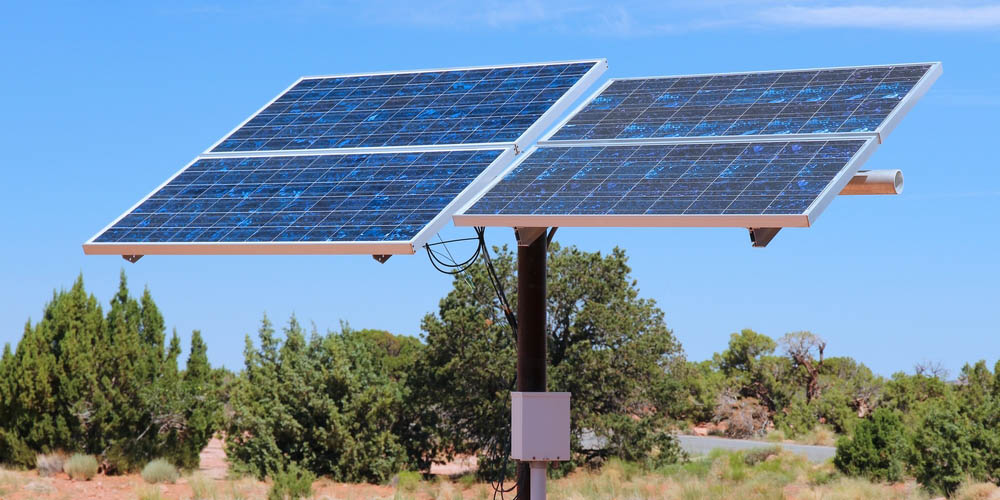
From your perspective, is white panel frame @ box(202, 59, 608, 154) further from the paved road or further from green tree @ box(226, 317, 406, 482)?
the paved road

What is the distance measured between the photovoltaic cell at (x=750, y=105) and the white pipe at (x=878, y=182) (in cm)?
45

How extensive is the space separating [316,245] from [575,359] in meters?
16.7

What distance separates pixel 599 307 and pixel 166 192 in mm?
15396

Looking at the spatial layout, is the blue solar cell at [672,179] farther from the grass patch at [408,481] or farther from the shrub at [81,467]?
the shrub at [81,467]

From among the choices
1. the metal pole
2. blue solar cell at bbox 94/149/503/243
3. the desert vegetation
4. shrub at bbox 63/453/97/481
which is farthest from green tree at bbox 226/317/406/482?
the metal pole

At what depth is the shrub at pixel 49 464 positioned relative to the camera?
949 inches

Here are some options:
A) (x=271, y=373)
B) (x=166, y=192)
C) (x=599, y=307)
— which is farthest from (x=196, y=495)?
(x=166, y=192)

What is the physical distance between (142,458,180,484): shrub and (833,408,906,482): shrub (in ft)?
46.4

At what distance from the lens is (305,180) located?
1014 centimetres

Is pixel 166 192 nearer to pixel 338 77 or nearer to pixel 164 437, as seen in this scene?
pixel 338 77

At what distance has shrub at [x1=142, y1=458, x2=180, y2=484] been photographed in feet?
77.6

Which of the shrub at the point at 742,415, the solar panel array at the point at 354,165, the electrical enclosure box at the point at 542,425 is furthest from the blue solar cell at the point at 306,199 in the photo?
the shrub at the point at 742,415

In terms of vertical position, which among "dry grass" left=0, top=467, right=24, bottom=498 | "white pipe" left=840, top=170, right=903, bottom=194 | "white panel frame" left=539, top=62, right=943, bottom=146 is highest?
"white panel frame" left=539, top=62, right=943, bottom=146

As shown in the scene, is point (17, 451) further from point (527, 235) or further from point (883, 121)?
point (883, 121)
